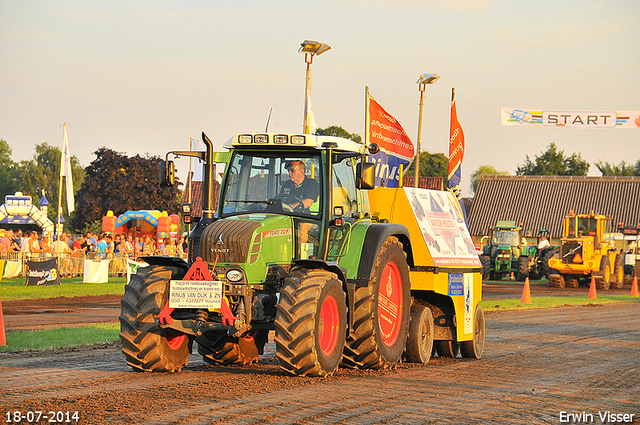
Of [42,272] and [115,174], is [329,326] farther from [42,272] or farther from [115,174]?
[115,174]

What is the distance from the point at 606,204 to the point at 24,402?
65.8 m

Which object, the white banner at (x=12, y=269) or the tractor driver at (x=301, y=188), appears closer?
the tractor driver at (x=301, y=188)

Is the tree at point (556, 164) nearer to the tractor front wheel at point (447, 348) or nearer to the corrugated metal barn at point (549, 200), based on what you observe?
the corrugated metal barn at point (549, 200)

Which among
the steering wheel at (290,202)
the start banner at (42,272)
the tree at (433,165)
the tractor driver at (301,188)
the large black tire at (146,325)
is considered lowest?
the start banner at (42,272)

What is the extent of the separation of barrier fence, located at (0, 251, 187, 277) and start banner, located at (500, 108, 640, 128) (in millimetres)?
18035

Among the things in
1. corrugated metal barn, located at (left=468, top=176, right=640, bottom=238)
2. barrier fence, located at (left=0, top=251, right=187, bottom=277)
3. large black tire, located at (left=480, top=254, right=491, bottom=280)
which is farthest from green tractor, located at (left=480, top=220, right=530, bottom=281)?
corrugated metal barn, located at (left=468, top=176, right=640, bottom=238)

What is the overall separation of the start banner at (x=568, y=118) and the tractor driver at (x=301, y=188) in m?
31.2

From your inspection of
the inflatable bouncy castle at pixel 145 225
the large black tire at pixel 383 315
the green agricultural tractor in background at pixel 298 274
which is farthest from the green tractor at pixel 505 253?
the large black tire at pixel 383 315

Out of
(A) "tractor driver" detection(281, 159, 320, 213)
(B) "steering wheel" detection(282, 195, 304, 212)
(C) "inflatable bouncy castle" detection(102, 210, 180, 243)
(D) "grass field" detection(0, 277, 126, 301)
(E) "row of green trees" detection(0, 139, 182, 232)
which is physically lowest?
(D) "grass field" detection(0, 277, 126, 301)

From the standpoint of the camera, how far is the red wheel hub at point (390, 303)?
10.2 m

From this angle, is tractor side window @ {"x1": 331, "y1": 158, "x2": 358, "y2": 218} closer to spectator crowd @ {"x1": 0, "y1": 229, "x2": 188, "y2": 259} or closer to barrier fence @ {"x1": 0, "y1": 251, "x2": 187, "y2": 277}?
spectator crowd @ {"x1": 0, "y1": 229, "x2": 188, "y2": 259}

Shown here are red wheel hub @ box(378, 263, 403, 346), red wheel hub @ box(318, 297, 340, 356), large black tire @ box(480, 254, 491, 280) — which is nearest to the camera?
red wheel hub @ box(318, 297, 340, 356)

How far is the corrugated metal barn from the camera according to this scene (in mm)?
66375

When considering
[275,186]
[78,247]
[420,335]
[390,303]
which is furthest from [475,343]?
[78,247]
